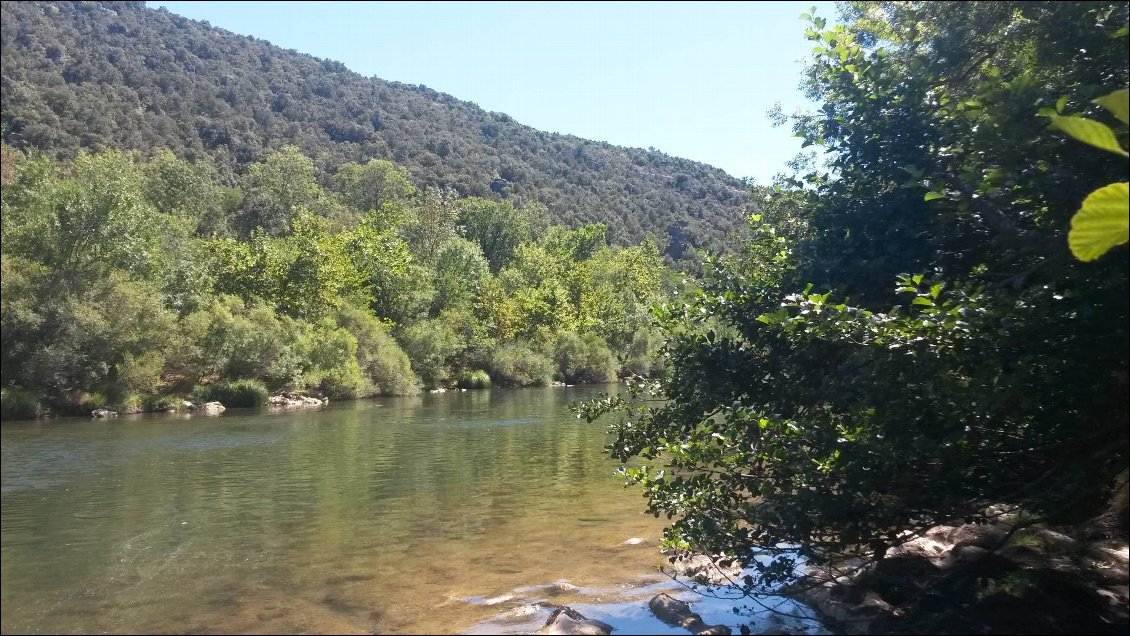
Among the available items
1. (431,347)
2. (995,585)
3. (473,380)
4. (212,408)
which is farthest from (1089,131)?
(473,380)

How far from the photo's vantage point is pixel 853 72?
9.03 meters

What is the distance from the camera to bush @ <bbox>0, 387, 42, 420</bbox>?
92.8 feet

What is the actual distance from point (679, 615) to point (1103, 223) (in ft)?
24.6

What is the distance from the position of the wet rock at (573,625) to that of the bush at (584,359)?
2338 inches

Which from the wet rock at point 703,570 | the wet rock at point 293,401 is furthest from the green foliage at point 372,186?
the wet rock at point 703,570

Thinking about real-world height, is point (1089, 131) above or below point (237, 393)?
above

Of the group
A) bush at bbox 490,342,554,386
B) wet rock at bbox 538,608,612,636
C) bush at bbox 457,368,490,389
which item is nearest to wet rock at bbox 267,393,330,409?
bush at bbox 457,368,490,389

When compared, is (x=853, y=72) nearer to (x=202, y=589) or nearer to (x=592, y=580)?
(x=592, y=580)

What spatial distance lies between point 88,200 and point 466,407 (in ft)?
70.5

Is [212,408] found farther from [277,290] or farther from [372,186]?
[372,186]

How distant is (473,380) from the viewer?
2440 inches

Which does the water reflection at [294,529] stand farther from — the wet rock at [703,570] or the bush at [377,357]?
the bush at [377,357]

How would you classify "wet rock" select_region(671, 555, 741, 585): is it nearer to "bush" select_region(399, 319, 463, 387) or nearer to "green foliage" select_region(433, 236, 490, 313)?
"bush" select_region(399, 319, 463, 387)

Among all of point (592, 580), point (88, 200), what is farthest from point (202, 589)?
point (88, 200)
